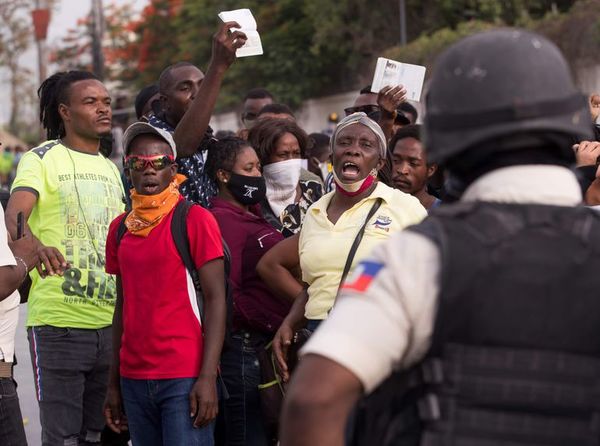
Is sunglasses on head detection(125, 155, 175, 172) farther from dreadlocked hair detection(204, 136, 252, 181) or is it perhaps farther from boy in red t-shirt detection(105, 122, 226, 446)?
dreadlocked hair detection(204, 136, 252, 181)

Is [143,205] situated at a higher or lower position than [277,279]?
higher

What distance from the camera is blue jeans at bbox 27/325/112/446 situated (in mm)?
5719

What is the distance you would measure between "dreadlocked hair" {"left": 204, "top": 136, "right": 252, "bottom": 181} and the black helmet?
3.64 meters

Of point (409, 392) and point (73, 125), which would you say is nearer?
point (409, 392)

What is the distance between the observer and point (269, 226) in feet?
19.5

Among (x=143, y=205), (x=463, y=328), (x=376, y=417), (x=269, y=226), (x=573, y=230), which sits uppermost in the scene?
(x=573, y=230)

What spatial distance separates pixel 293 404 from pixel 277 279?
3219 millimetres

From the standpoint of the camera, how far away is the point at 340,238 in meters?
4.99

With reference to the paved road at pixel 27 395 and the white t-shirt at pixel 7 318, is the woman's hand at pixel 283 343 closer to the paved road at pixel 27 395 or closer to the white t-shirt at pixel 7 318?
the white t-shirt at pixel 7 318

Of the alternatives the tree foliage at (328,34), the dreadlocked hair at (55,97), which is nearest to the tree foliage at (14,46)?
the tree foliage at (328,34)

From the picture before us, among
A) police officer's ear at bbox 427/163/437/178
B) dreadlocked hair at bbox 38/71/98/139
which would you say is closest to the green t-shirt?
dreadlocked hair at bbox 38/71/98/139

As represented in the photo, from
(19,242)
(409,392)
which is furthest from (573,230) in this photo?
(19,242)

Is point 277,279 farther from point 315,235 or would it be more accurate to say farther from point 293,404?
point 293,404

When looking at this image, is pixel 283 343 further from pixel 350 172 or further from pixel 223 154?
pixel 223 154
